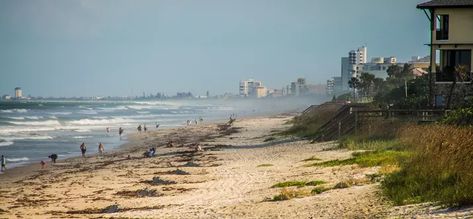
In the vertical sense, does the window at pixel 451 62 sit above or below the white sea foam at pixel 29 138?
above

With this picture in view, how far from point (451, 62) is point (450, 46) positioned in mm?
967

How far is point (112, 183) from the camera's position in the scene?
2383 centimetres

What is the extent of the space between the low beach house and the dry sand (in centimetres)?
884

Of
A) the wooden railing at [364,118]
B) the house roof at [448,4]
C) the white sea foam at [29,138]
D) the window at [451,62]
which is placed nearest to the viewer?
the wooden railing at [364,118]

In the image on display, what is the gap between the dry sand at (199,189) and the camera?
42.3 ft

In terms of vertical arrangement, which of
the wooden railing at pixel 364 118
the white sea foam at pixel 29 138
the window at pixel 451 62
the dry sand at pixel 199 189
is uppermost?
the window at pixel 451 62

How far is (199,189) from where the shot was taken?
64.1ft

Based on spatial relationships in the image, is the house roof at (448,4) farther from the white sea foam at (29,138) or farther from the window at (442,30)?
the white sea foam at (29,138)

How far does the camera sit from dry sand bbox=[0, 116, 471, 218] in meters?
12.9

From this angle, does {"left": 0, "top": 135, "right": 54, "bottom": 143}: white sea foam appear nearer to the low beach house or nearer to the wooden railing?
the wooden railing

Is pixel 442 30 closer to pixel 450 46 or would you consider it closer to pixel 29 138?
pixel 450 46

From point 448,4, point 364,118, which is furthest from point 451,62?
point 364,118

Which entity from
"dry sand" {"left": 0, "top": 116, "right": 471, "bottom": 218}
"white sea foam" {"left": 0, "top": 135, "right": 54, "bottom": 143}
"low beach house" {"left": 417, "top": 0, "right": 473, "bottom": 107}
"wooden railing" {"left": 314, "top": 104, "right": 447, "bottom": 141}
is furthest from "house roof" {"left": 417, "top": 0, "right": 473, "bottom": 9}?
"white sea foam" {"left": 0, "top": 135, "right": 54, "bottom": 143}

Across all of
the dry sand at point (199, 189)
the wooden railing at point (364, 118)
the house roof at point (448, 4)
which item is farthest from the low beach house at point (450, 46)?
the dry sand at point (199, 189)
